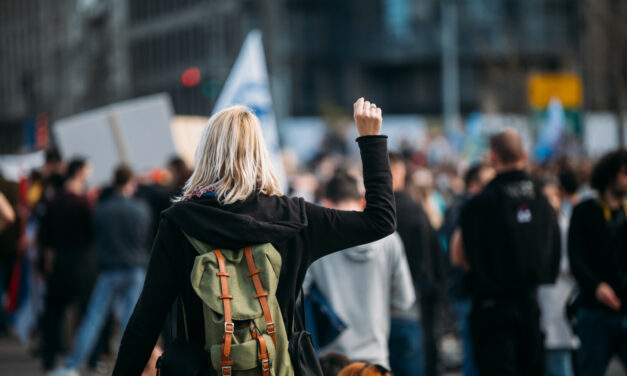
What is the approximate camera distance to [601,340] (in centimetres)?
602

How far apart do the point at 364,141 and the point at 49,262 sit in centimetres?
711

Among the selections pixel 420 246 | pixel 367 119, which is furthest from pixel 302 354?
pixel 420 246

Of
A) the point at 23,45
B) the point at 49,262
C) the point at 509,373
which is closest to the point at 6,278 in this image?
A: the point at 49,262

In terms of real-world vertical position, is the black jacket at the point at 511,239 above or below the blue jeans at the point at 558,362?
above

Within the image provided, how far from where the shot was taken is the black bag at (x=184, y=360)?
341cm

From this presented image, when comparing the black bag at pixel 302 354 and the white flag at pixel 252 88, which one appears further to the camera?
the white flag at pixel 252 88

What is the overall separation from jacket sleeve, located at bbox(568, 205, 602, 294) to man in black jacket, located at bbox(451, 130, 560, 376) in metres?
0.12

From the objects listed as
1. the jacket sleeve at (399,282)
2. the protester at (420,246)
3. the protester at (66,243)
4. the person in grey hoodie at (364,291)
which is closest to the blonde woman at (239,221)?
the person in grey hoodie at (364,291)

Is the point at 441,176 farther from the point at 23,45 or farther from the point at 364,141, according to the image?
the point at 23,45

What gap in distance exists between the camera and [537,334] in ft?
20.0

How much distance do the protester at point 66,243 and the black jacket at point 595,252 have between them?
5259 mm

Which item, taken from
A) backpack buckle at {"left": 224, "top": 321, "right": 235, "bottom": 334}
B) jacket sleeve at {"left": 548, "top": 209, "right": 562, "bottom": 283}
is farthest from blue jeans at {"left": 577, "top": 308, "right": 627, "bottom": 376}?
backpack buckle at {"left": 224, "top": 321, "right": 235, "bottom": 334}

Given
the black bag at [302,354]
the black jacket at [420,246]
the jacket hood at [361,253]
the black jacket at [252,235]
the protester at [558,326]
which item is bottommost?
the protester at [558,326]

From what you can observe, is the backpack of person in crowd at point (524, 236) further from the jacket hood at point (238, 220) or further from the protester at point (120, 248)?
the protester at point (120, 248)
